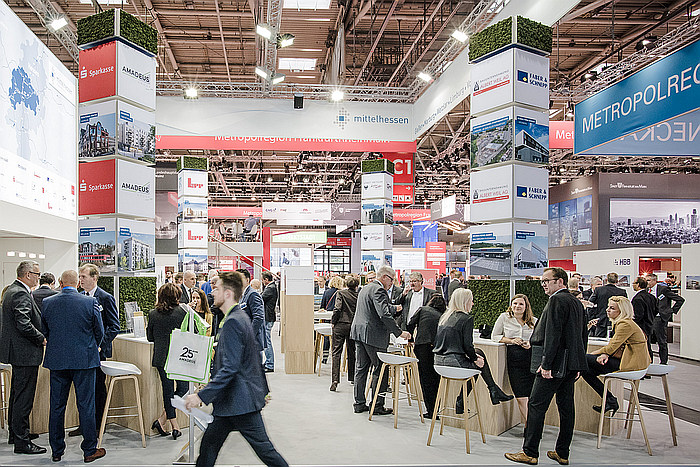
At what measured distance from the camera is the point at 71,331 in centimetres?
429

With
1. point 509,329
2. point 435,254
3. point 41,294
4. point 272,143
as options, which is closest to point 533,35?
point 509,329

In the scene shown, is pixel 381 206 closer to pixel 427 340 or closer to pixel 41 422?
pixel 427 340

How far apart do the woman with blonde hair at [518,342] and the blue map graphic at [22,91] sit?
6.53 m

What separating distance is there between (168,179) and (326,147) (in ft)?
21.3

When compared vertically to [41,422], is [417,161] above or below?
above

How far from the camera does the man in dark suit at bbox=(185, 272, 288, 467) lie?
296 centimetres

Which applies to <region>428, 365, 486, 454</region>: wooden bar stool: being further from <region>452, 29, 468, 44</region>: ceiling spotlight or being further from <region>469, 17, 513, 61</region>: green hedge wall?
<region>452, 29, 468, 44</region>: ceiling spotlight

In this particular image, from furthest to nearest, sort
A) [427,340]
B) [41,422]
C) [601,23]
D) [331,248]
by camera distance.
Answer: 1. [331,248]
2. [601,23]
3. [427,340]
4. [41,422]

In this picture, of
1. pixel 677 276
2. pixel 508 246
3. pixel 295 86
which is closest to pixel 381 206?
pixel 295 86

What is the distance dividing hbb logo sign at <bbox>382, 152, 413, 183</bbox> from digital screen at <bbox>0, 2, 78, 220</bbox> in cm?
625

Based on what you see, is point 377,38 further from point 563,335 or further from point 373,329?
point 563,335

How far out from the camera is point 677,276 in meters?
17.4

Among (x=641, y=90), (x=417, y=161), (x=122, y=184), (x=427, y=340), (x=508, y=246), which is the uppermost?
(x=417, y=161)

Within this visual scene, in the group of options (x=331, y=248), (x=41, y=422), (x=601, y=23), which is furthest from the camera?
(x=331, y=248)
